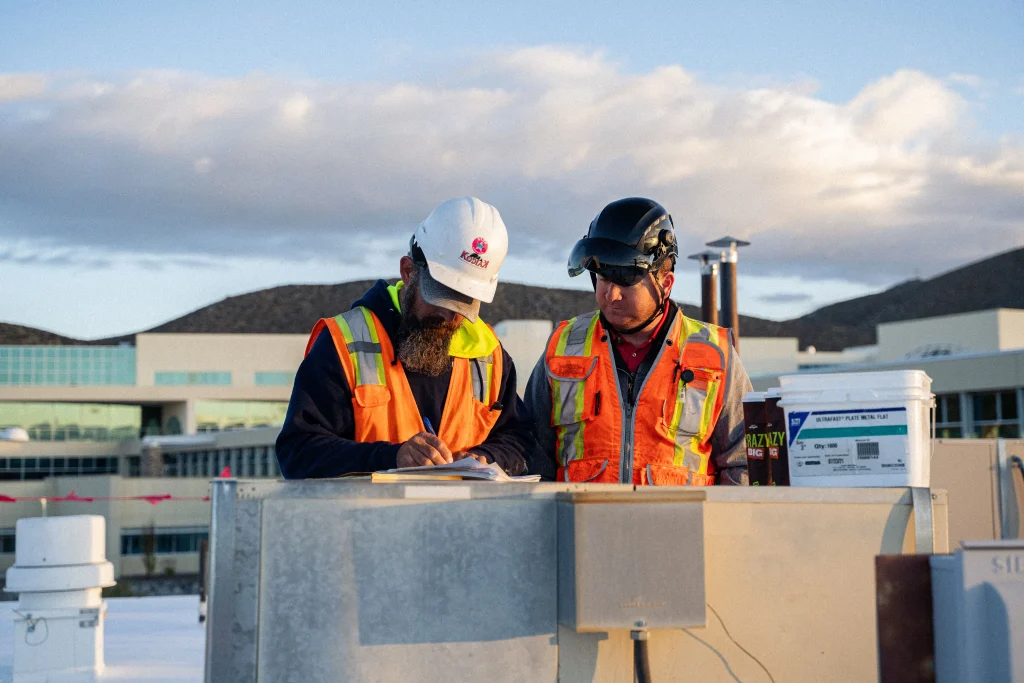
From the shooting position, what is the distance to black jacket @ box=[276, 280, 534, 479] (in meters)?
3.54

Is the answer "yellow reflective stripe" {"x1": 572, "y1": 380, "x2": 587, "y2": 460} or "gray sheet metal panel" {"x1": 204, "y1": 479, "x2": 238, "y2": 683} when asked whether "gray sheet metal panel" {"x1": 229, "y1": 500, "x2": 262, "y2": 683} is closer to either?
"gray sheet metal panel" {"x1": 204, "y1": 479, "x2": 238, "y2": 683}

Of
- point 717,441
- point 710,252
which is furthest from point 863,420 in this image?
point 710,252

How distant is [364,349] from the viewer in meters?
3.82

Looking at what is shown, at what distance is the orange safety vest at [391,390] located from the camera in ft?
12.4

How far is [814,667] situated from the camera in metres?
2.77

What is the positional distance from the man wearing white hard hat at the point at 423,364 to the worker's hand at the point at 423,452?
0.23 meters

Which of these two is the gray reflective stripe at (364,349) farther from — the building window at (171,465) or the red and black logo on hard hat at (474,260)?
the building window at (171,465)

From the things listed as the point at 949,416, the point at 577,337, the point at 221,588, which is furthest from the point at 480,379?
the point at 949,416

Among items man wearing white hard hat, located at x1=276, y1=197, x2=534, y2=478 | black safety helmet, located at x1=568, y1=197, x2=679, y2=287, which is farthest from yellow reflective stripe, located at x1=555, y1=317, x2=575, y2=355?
man wearing white hard hat, located at x1=276, y1=197, x2=534, y2=478

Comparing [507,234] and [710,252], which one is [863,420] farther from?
[710,252]

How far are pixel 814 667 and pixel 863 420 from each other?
753mm

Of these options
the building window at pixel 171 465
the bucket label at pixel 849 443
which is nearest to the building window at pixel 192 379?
the building window at pixel 171 465

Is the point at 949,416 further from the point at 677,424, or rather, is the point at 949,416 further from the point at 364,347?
the point at 364,347

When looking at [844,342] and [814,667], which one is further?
[844,342]
